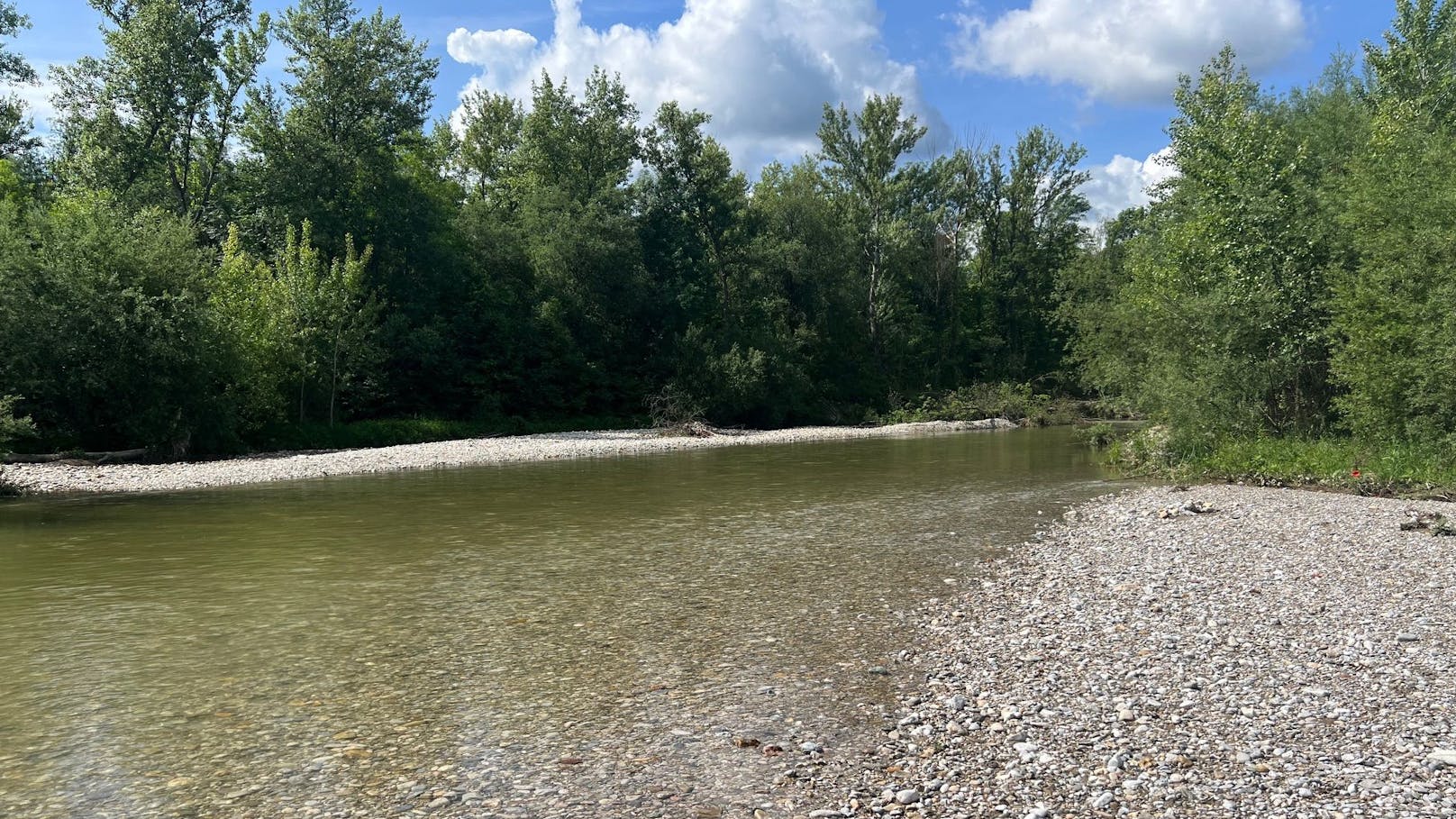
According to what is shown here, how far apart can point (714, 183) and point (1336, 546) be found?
163 ft

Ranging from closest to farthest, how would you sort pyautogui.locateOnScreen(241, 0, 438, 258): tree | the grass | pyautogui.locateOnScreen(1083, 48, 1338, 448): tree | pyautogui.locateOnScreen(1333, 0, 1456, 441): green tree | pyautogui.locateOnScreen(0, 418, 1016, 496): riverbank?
pyautogui.locateOnScreen(1333, 0, 1456, 441): green tree → the grass → pyautogui.locateOnScreen(1083, 48, 1338, 448): tree → pyautogui.locateOnScreen(0, 418, 1016, 496): riverbank → pyautogui.locateOnScreen(241, 0, 438, 258): tree

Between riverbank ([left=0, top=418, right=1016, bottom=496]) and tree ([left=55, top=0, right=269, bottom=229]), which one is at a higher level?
tree ([left=55, top=0, right=269, bottom=229])

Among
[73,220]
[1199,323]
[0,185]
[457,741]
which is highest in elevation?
[0,185]

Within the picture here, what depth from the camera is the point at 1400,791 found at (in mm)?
5129

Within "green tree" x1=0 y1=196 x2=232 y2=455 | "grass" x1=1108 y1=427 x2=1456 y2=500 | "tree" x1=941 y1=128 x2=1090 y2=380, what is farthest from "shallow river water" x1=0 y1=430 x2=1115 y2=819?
"tree" x1=941 y1=128 x2=1090 y2=380

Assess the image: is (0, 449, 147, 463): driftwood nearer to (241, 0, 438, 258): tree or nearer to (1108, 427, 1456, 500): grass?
(241, 0, 438, 258): tree

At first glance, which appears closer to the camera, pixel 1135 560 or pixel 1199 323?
pixel 1135 560

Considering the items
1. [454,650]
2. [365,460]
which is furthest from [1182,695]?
[365,460]

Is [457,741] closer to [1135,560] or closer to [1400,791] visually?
[1400,791]

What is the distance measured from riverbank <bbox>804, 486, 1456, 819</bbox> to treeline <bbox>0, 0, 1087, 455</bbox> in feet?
102

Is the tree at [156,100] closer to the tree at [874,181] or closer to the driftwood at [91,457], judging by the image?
the driftwood at [91,457]

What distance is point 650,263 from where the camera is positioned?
56.7 metres

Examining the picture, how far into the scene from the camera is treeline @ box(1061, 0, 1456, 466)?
18609 millimetres

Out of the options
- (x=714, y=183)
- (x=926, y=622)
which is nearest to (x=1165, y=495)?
(x=926, y=622)
